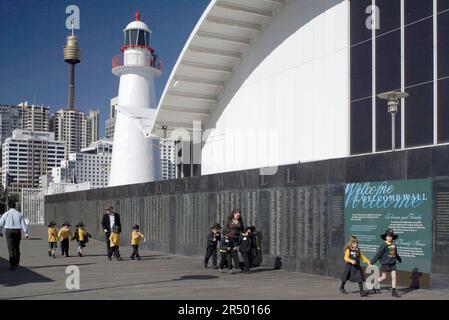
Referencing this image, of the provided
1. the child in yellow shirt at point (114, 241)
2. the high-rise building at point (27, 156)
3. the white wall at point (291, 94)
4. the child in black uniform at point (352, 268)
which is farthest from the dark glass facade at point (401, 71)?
the high-rise building at point (27, 156)

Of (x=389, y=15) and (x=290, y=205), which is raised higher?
(x=389, y=15)

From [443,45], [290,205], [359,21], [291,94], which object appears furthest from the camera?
[291,94]

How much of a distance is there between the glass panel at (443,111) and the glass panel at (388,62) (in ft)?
4.66

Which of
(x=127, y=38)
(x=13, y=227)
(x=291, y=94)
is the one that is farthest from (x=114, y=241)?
(x=127, y=38)

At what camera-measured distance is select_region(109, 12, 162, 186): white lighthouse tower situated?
102ft

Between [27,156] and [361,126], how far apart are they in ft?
447

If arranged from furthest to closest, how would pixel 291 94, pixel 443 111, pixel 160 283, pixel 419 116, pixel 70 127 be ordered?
pixel 70 127 < pixel 291 94 < pixel 419 116 < pixel 443 111 < pixel 160 283

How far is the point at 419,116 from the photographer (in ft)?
48.5

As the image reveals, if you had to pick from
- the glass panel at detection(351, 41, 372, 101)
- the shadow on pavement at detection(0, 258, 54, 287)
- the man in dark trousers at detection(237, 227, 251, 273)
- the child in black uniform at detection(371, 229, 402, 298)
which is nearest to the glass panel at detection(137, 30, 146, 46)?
the glass panel at detection(351, 41, 372, 101)

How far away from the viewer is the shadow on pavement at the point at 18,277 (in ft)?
40.6

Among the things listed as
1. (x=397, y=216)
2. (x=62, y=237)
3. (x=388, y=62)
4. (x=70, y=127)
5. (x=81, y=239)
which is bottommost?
(x=81, y=239)

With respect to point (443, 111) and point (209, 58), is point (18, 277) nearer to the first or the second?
point (443, 111)
